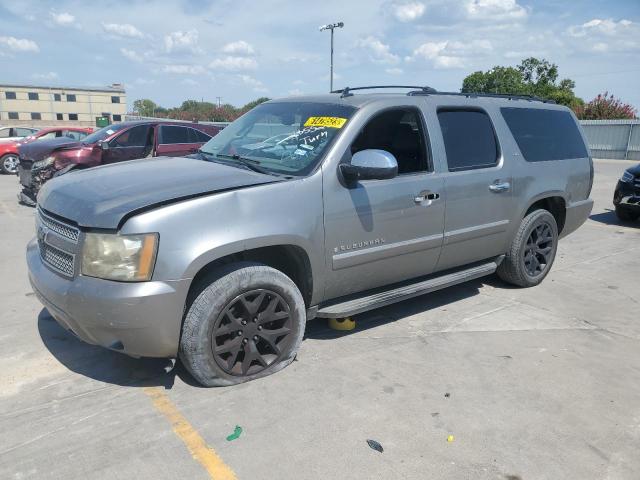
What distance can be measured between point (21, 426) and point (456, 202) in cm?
337

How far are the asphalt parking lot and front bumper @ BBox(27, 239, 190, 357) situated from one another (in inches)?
16.6

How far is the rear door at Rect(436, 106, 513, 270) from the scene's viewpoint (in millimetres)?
4223

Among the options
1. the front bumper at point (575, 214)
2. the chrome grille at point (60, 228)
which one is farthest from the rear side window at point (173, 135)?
the front bumper at point (575, 214)

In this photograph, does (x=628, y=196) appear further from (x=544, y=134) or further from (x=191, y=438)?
(x=191, y=438)

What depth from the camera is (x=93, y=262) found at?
9.29 feet

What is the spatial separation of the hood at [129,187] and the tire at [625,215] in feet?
26.2

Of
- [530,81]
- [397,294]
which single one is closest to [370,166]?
[397,294]

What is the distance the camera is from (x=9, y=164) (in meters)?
15.9

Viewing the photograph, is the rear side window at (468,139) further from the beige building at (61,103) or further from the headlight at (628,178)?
the beige building at (61,103)

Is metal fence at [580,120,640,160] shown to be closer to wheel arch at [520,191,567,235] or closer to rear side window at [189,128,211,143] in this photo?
rear side window at [189,128,211,143]

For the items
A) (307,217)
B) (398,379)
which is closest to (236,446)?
(398,379)

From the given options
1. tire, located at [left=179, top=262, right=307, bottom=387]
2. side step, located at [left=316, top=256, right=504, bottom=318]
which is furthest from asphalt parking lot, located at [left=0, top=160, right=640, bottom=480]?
side step, located at [left=316, top=256, right=504, bottom=318]

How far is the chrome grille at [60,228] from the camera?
2950 millimetres

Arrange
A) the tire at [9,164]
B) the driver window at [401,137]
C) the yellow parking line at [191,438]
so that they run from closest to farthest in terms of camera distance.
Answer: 1. the yellow parking line at [191,438]
2. the driver window at [401,137]
3. the tire at [9,164]
